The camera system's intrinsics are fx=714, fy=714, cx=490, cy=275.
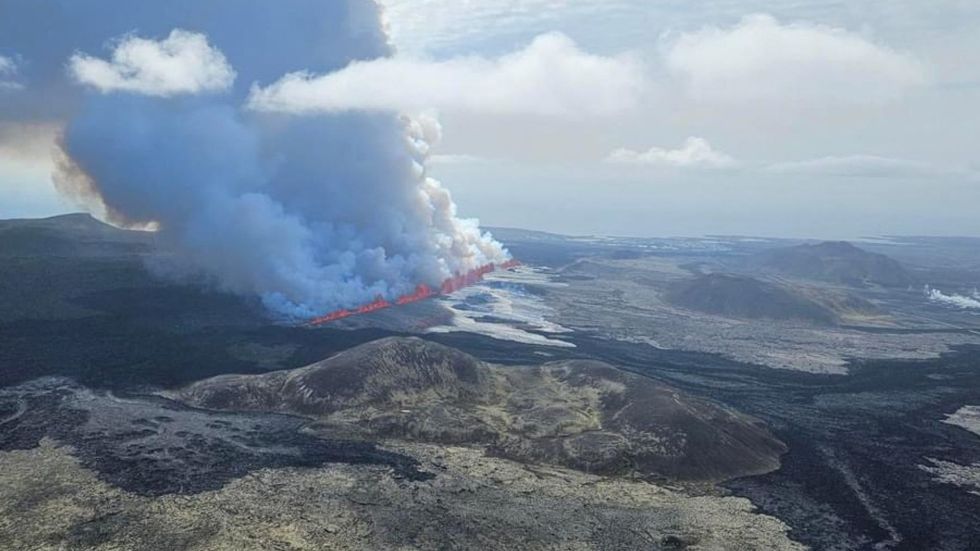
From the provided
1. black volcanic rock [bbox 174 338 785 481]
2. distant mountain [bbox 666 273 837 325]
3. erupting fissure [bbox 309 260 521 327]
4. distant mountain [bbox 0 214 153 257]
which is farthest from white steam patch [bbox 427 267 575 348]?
distant mountain [bbox 0 214 153 257]

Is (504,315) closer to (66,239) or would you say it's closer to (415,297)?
(415,297)

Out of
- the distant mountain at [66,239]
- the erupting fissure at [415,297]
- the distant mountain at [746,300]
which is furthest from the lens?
the distant mountain at [746,300]

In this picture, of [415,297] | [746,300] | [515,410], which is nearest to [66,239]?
[415,297]

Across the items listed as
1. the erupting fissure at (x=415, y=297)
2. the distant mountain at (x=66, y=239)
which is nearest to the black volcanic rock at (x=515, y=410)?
the erupting fissure at (x=415, y=297)

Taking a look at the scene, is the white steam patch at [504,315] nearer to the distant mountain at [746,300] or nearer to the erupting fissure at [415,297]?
the erupting fissure at [415,297]

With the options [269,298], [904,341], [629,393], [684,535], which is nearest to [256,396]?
[629,393]

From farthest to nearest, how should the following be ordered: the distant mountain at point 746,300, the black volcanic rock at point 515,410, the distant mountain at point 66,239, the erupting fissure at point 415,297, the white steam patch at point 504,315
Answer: the distant mountain at point 746,300 → the distant mountain at point 66,239 → the erupting fissure at point 415,297 → the white steam patch at point 504,315 → the black volcanic rock at point 515,410

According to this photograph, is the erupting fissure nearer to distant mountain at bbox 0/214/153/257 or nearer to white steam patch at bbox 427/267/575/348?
white steam patch at bbox 427/267/575/348
